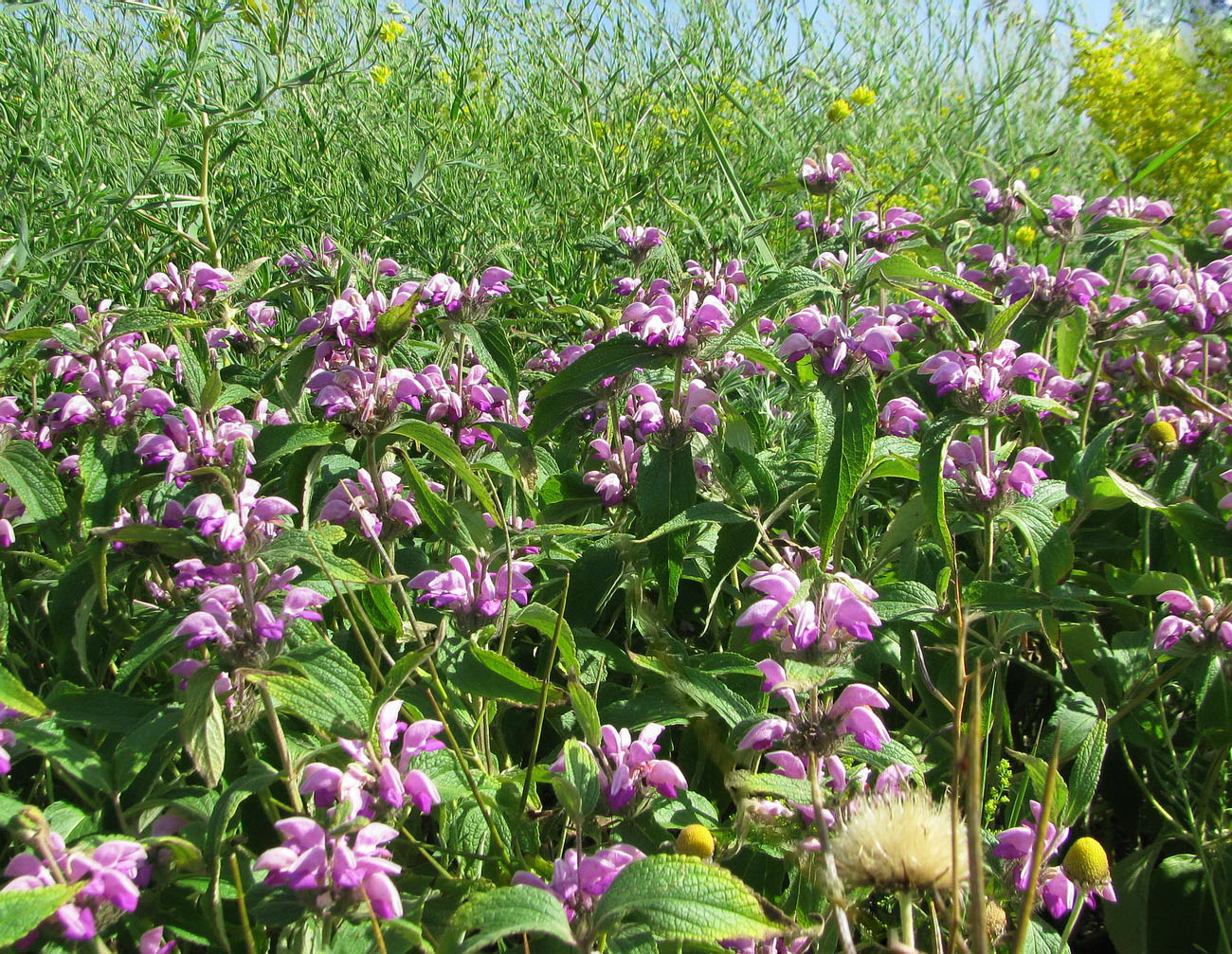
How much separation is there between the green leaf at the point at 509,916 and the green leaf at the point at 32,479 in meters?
1.19

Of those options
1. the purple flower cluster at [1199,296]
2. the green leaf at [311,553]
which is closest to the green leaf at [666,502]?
the green leaf at [311,553]

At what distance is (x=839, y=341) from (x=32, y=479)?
1.46m

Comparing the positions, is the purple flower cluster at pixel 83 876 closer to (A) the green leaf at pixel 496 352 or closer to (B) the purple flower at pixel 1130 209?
(A) the green leaf at pixel 496 352

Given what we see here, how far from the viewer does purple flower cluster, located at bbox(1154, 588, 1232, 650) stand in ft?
5.77

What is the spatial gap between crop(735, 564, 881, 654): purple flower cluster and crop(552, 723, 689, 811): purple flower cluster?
0.22 meters

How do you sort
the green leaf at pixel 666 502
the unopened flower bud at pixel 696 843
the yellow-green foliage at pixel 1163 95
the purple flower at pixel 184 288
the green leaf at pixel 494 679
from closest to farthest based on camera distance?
the unopened flower bud at pixel 696 843
the green leaf at pixel 494 679
the green leaf at pixel 666 502
the purple flower at pixel 184 288
the yellow-green foliage at pixel 1163 95

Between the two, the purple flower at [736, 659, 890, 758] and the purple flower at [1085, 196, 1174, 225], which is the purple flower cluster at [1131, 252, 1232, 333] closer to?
the purple flower at [1085, 196, 1174, 225]

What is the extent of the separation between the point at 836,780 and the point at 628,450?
98cm

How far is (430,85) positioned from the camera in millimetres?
4520

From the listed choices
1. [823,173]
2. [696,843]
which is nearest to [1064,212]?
[823,173]

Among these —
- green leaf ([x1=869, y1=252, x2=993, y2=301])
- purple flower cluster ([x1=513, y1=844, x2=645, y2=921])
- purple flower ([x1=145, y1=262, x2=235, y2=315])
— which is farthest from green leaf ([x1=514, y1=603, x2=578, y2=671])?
purple flower ([x1=145, y1=262, x2=235, y2=315])

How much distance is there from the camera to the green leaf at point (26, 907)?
1.00 metres

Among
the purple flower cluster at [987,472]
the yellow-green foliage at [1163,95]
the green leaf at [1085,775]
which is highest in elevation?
the yellow-green foliage at [1163,95]

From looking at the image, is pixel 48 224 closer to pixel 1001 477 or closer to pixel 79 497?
pixel 79 497
